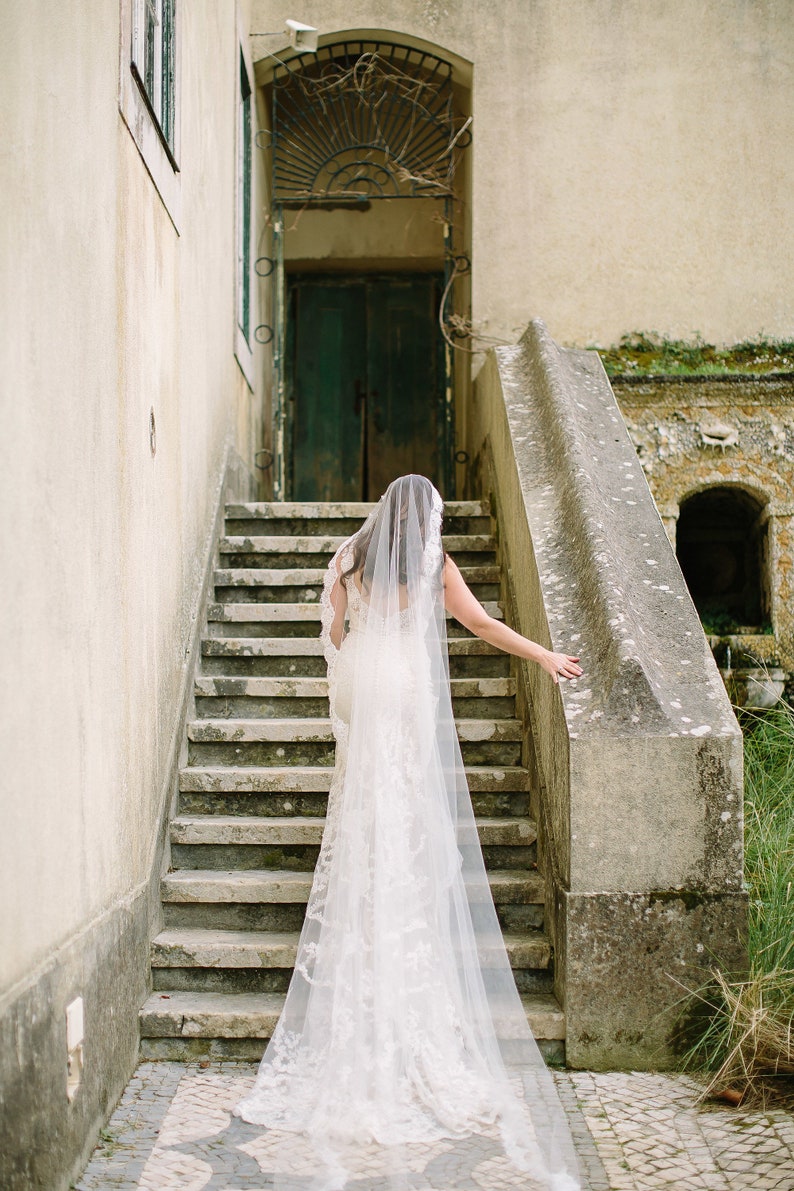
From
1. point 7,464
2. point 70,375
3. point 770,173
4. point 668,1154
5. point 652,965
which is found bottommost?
point 668,1154

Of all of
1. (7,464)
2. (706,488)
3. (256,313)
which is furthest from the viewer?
(256,313)

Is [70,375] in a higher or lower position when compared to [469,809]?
higher

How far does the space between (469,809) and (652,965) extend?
0.80m

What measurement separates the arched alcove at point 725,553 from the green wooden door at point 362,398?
9.34 feet

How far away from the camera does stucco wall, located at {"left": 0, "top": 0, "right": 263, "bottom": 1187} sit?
97.8 inches

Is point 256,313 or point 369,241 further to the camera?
point 369,241

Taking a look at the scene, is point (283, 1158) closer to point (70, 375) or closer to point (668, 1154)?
point (668, 1154)

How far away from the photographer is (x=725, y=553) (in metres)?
8.02

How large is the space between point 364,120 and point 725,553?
4601 millimetres

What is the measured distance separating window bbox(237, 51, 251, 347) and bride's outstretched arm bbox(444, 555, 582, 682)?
3.81 meters

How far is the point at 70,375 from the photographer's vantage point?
293 centimetres

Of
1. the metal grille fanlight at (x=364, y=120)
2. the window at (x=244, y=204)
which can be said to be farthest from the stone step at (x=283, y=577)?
the metal grille fanlight at (x=364, y=120)

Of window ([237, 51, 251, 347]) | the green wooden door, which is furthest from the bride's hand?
the green wooden door

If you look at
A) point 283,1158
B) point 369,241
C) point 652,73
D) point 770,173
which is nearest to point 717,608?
point 770,173
